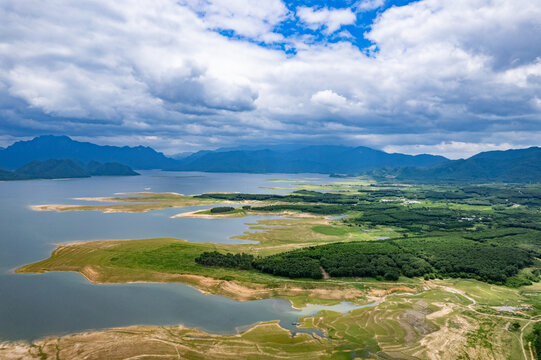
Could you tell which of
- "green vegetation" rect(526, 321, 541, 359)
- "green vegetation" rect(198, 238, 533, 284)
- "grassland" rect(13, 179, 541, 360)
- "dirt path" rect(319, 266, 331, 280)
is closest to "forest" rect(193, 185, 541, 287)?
"green vegetation" rect(198, 238, 533, 284)

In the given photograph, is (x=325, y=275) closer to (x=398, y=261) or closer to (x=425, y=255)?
(x=398, y=261)

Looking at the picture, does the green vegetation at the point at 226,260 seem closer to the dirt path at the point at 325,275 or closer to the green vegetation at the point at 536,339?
the dirt path at the point at 325,275

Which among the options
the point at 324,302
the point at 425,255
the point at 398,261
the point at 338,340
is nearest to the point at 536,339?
the point at 338,340

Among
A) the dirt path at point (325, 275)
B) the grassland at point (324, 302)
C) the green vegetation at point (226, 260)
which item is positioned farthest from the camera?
the green vegetation at point (226, 260)

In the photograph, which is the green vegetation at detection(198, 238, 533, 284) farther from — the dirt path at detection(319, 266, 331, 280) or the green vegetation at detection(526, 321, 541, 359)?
the green vegetation at detection(526, 321, 541, 359)

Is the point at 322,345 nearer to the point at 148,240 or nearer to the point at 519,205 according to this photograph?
the point at 148,240

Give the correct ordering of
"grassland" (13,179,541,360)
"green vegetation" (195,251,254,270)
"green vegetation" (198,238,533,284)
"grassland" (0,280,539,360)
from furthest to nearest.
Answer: "green vegetation" (195,251,254,270)
"green vegetation" (198,238,533,284)
"grassland" (13,179,541,360)
"grassland" (0,280,539,360)

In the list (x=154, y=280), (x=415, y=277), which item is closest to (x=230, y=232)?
(x=154, y=280)

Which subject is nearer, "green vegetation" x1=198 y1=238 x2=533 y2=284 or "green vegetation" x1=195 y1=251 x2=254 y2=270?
"green vegetation" x1=198 y1=238 x2=533 y2=284

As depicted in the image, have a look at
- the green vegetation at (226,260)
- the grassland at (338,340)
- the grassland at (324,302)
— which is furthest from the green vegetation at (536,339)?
the green vegetation at (226,260)

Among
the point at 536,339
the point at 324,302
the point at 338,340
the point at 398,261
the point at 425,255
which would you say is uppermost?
the point at 398,261

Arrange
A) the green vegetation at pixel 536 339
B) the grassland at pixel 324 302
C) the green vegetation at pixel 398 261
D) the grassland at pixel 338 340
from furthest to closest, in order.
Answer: the green vegetation at pixel 398 261 < the green vegetation at pixel 536 339 < the grassland at pixel 324 302 < the grassland at pixel 338 340

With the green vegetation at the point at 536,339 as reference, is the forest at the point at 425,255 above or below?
above
